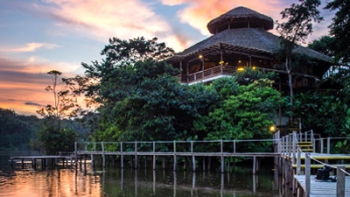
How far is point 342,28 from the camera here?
1872 centimetres

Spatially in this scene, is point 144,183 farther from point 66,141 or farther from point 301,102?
point 66,141

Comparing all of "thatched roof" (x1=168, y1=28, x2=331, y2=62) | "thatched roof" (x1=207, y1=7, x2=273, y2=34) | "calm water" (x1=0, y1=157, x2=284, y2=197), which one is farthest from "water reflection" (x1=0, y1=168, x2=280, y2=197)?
"thatched roof" (x1=207, y1=7, x2=273, y2=34)

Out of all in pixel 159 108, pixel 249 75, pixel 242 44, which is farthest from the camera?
pixel 242 44

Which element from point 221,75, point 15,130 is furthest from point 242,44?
point 15,130

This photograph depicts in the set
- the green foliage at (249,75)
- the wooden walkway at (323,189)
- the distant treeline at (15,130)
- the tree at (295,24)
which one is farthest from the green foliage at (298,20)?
the distant treeline at (15,130)

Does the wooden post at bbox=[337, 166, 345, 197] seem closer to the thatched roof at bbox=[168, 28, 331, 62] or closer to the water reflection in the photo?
the water reflection

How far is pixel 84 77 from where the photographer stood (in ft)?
134

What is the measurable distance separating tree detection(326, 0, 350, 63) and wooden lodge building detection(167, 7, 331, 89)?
29.1 feet

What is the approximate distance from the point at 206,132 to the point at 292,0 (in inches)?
471

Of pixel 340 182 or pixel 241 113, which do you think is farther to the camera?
pixel 241 113

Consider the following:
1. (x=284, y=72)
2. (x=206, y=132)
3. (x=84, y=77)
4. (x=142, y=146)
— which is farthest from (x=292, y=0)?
(x=84, y=77)

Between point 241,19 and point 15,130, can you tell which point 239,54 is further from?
point 15,130

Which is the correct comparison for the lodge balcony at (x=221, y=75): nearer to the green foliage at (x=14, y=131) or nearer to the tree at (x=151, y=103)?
the tree at (x=151, y=103)

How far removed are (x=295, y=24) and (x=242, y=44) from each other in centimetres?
465
